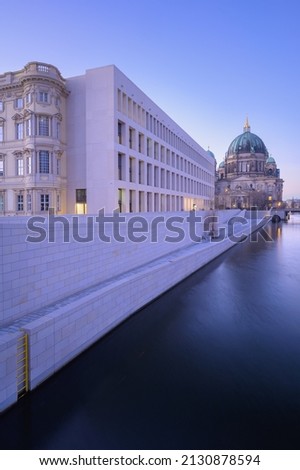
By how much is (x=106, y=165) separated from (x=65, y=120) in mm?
7162

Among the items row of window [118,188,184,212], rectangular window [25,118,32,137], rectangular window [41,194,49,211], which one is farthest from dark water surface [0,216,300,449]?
rectangular window [25,118,32,137]

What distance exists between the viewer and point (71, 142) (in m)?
29.6

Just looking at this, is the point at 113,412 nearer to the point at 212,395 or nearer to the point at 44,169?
the point at 212,395

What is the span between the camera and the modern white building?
2697 cm

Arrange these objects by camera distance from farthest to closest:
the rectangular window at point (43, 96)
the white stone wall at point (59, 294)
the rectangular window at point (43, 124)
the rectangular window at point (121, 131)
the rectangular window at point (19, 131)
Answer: the rectangular window at point (19, 131) < the rectangular window at point (121, 131) < the rectangular window at point (43, 124) < the rectangular window at point (43, 96) < the white stone wall at point (59, 294)

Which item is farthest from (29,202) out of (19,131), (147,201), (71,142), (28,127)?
(147,201)

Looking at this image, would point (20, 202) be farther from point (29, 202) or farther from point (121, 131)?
point (121, 131)

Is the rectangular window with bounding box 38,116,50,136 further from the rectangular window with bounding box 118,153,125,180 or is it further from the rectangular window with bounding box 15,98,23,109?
the rectangular window with bounding box 118,153,125,180

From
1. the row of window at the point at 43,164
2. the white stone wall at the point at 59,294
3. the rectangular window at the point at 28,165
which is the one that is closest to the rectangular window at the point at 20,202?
the row of window at the point at 43,164

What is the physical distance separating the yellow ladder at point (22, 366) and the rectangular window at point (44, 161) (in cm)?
2315

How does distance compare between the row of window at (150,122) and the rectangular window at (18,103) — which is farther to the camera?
the rectangular window at (18,103)

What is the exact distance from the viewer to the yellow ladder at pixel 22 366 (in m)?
7.67

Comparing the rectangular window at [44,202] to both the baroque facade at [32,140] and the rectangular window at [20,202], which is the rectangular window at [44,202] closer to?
the baroque facade at [32,140]

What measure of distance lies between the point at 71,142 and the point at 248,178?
11240 centimetres
